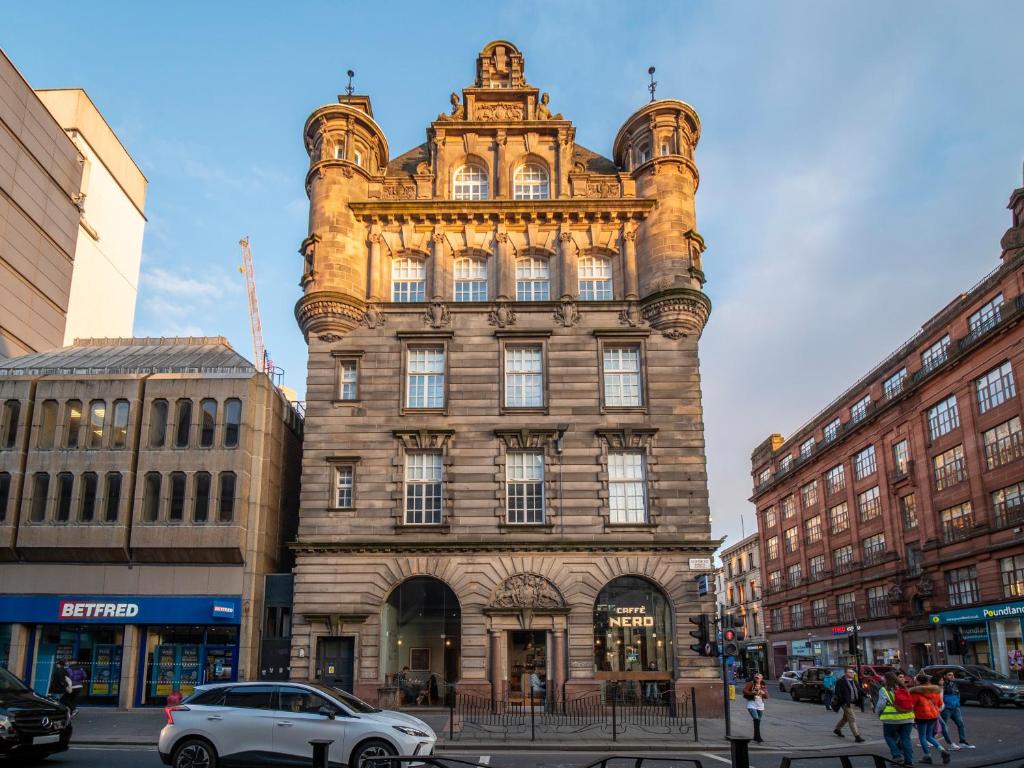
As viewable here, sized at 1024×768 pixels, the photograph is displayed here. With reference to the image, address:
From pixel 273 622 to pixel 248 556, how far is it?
9.05 ft

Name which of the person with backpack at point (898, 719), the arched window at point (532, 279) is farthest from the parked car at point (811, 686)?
the person with backpack at point (898, 719)

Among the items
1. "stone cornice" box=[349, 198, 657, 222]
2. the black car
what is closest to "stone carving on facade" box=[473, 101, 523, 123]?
"stone cornice" box=[349, 198, 657, 222]

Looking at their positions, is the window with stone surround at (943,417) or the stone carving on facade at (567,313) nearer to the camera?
→ the stone carving on facade at (567,313)

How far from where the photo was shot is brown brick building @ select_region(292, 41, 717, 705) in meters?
31.0

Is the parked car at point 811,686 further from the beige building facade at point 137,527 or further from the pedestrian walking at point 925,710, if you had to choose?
the beige building facade at point 137,527

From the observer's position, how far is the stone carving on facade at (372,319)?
34.4m

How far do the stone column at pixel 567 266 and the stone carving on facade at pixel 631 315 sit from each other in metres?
2.16

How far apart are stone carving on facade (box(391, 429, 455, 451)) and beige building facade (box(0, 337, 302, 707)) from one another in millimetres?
5947

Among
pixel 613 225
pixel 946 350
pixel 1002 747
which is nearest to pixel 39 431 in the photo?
pixel 613 225

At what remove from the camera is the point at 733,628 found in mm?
26109

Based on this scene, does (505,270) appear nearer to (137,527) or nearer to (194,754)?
(137,527)

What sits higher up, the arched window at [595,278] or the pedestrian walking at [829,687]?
the arched window at [595,278]

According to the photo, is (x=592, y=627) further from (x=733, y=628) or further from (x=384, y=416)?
(x=384, y=416)

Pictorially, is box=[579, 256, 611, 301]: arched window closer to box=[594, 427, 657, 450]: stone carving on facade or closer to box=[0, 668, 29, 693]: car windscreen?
box=[594, 427, 657, 450]: stone carving on facade
